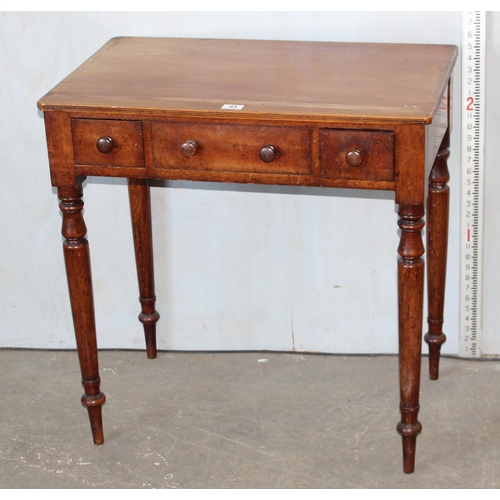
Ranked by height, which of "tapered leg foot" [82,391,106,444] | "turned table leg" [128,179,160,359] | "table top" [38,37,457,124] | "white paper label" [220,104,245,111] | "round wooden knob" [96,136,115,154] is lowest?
"tapered leg foot" [82,391,106,444]

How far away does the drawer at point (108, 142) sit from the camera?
2381 mm

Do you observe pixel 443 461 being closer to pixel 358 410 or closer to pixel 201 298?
pixel 358 410

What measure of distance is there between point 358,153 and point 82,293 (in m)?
0.84

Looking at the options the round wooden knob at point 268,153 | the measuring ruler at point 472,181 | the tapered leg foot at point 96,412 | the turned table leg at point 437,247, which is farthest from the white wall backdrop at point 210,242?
the round wooden knob at point 268,153

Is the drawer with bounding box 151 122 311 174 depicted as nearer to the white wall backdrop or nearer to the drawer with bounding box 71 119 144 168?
the drawer with bounding box 71 119 144 168

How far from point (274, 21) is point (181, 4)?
27 centimetres

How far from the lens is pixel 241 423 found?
2.88 m

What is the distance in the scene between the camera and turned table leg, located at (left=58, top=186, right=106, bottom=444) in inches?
98.7

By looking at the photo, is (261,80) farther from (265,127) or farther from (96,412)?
(96,412)

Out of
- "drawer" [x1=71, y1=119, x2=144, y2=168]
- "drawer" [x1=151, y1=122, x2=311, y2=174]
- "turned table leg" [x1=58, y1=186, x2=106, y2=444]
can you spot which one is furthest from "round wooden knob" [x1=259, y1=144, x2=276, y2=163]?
"turned table leg" [x1=58, y1=186, x2=106, y2=444]

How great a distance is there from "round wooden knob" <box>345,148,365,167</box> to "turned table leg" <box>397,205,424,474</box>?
0.15 metres

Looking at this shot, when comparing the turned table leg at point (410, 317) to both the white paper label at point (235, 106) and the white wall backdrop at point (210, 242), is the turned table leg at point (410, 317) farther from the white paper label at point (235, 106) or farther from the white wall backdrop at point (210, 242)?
the white wall backdrop at point (210, 242)

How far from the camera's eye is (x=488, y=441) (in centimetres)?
275

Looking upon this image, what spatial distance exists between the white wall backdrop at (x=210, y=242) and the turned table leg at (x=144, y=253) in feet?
0.24
